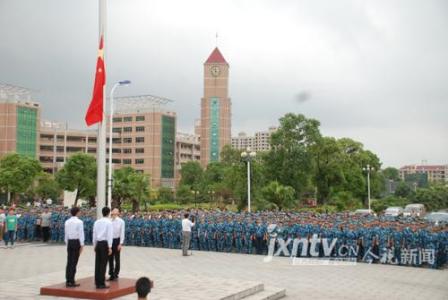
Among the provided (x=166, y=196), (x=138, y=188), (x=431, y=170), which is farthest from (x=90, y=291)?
(x=431, y=170)

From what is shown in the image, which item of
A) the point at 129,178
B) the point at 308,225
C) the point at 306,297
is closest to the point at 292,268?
the point at 308,225

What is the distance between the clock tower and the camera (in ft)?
276

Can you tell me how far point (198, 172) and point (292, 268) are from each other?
60.4 m

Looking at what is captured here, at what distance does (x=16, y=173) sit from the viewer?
166ft

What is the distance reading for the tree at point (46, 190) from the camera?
59.9 metres

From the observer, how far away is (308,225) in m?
15.0

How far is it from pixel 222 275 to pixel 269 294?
2.67 metres

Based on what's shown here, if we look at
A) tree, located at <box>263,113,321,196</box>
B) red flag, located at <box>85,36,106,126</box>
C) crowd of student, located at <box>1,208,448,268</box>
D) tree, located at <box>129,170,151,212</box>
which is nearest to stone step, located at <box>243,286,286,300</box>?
red flag, located at <box>85,36,106,126</box>

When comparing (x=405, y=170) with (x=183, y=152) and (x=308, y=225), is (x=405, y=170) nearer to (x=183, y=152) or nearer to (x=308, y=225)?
(x=183, y=152)

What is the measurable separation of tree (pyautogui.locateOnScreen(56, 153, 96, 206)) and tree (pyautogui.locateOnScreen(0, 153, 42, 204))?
7726mm

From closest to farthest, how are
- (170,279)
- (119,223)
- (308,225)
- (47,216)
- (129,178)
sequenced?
(119,223)
(170,279)
(308,225)
(47,216)
(129,178)

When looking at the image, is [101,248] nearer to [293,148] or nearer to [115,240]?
[115,240]

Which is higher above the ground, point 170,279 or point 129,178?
point 129,178

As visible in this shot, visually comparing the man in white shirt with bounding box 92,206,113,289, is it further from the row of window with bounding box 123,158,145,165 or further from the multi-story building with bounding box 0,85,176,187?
the row of window with bounding box 123,158,145,165
